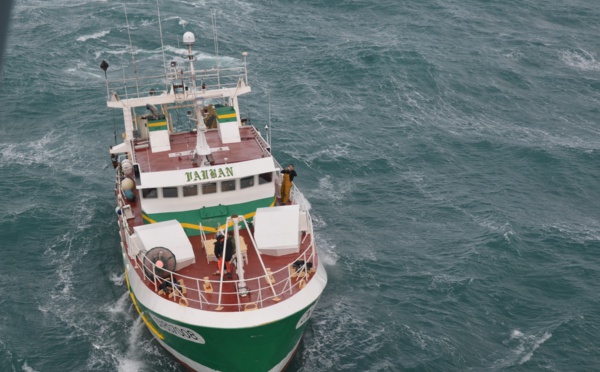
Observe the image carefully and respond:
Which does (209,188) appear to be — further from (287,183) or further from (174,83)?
(174,83)

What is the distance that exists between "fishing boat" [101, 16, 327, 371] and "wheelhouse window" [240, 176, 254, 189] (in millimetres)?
57

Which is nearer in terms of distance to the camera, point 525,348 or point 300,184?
point 525,348

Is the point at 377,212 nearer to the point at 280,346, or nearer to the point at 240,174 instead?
the point at 240,174

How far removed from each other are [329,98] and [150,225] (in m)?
31.1

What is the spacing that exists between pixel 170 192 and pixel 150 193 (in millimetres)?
977

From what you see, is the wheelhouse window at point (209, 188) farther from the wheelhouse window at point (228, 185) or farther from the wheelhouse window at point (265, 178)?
the wheelhouse window at point (265, 178)

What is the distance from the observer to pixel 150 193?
29.6 metres

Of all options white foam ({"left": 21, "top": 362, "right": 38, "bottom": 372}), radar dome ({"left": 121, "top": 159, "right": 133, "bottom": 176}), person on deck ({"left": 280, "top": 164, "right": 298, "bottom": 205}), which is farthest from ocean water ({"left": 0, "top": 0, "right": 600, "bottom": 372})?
person on deck ({"left": 280, "top": 164, "right": 298, "bottom": 205})

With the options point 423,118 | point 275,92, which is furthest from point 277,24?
point 423,118

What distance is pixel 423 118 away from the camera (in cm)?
5278

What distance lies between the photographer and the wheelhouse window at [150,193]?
2955cm

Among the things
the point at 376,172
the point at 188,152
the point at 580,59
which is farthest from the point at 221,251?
the point at 580,59

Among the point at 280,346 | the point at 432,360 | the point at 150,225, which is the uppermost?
the point at 150,225

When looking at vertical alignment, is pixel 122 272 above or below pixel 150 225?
below
